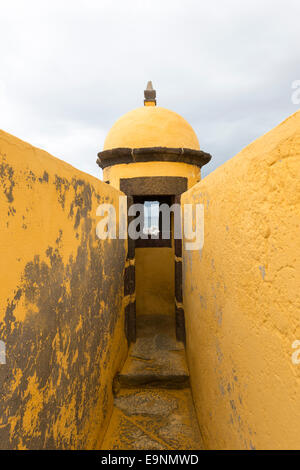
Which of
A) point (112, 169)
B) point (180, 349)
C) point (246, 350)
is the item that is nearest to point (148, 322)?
point (180, 349)

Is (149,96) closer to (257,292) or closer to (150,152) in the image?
(150,152)

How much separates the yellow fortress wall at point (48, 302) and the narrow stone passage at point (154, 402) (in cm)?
32

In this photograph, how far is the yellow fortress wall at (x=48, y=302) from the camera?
1043 mm

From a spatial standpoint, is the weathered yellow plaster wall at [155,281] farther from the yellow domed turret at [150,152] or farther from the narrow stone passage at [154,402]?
the yellow domed turret at [150,152]

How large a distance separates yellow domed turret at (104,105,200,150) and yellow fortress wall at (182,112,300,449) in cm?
229

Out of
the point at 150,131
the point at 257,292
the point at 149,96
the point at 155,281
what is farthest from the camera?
the point at 155,281

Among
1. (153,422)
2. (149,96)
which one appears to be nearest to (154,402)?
(153,422)

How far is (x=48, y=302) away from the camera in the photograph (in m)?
1.35

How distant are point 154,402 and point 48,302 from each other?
2185mm
